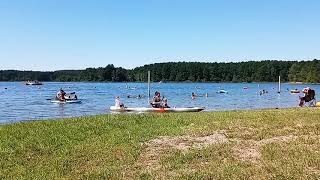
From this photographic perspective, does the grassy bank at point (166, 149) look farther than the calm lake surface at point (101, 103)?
Answer: No

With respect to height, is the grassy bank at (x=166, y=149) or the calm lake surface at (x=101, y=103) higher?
the grassy bank at (x=166, y=149)

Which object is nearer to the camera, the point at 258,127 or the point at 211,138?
the point at 211,138

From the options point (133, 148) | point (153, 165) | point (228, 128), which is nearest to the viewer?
point (153, 165)

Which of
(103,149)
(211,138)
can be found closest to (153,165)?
(103,149)

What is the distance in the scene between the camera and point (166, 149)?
1390 cm

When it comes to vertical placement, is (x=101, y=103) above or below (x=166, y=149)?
below

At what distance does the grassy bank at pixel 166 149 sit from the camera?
11203 mm

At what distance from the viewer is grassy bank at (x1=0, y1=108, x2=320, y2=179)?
1120 centimetres

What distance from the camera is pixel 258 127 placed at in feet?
57.4

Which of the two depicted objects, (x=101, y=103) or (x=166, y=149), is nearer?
(x=166, y=149)

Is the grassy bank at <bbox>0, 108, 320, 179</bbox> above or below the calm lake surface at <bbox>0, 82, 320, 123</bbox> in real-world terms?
above

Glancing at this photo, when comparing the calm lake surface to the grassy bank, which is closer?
the grassy bank

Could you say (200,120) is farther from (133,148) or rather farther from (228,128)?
(133,148)

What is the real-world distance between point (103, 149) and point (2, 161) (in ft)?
9.35
